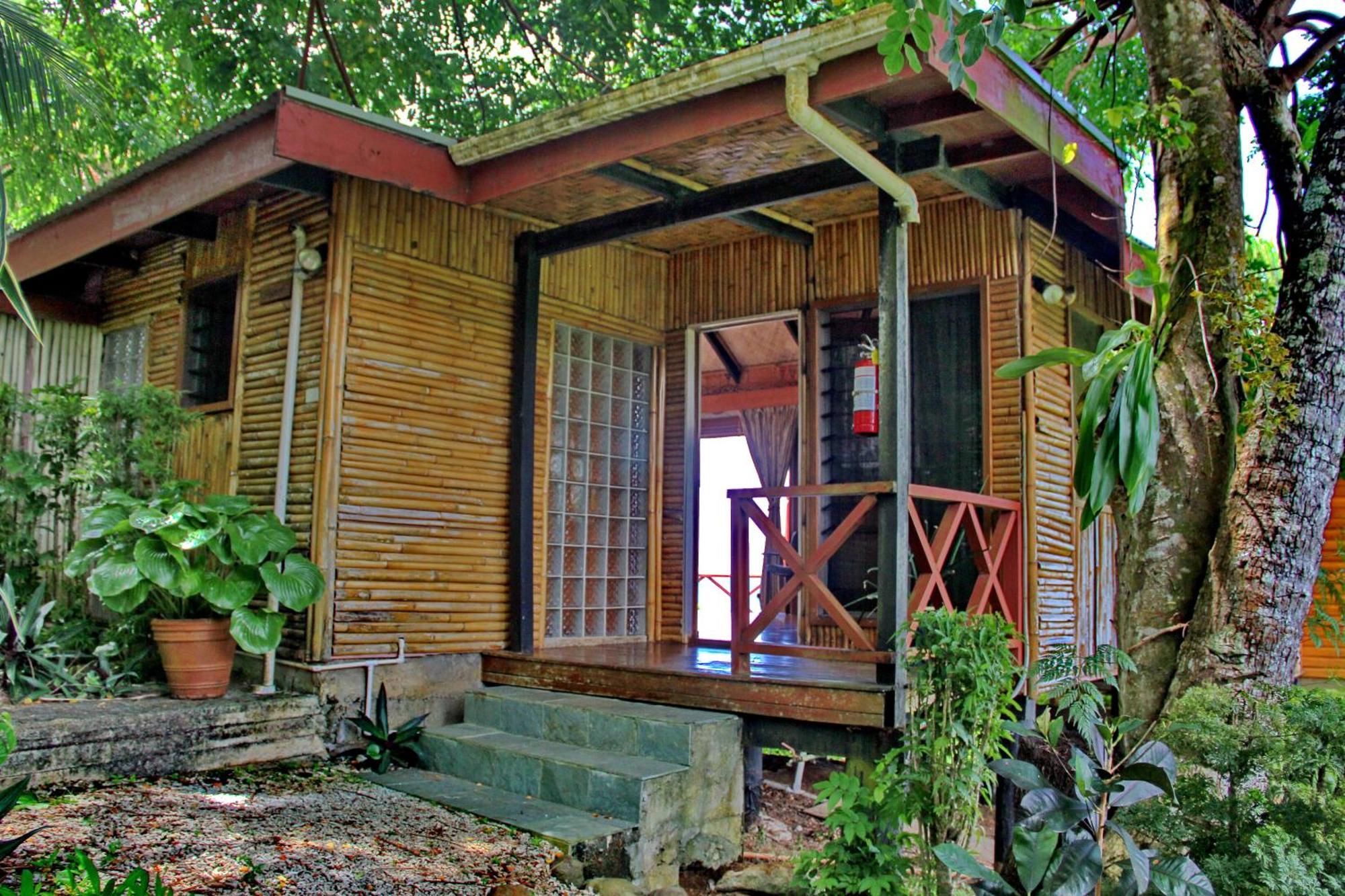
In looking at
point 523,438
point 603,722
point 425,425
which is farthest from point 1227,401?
point 425,425

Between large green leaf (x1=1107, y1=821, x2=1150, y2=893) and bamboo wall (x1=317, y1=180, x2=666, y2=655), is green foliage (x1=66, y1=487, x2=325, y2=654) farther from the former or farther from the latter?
large green leaf (x1=1107, y1=821, x2=1150, y2=893)

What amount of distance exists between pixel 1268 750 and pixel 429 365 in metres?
4.53

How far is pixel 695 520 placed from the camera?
7207mm

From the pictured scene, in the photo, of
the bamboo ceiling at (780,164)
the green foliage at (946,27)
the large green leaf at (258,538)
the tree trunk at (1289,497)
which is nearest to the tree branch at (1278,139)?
the tree trunk at (1289,497)

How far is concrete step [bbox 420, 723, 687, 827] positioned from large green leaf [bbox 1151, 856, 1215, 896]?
207 centimetres

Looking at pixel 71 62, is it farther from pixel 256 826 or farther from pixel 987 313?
pixel 987 313

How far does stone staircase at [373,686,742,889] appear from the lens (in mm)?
4270

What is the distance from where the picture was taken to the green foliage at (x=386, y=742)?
17.2ft

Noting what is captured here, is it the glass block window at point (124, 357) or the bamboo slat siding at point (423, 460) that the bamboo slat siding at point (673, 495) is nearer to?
the bamboo slat siding at point (423, 460)

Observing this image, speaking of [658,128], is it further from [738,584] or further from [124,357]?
[124,357]

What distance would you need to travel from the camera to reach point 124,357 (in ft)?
24.3

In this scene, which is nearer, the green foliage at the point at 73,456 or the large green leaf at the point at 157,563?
the large green leaf at the point at 157,563

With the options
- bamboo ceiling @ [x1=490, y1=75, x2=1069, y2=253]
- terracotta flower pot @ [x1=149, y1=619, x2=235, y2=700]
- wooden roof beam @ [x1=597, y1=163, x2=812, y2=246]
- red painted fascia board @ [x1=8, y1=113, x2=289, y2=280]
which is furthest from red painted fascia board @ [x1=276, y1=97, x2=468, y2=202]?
terracotta flower pot @ [x1=149, y1=619, x2=235, y2=700]

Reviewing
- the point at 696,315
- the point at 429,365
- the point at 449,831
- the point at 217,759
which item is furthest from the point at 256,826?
the point at 696,315
